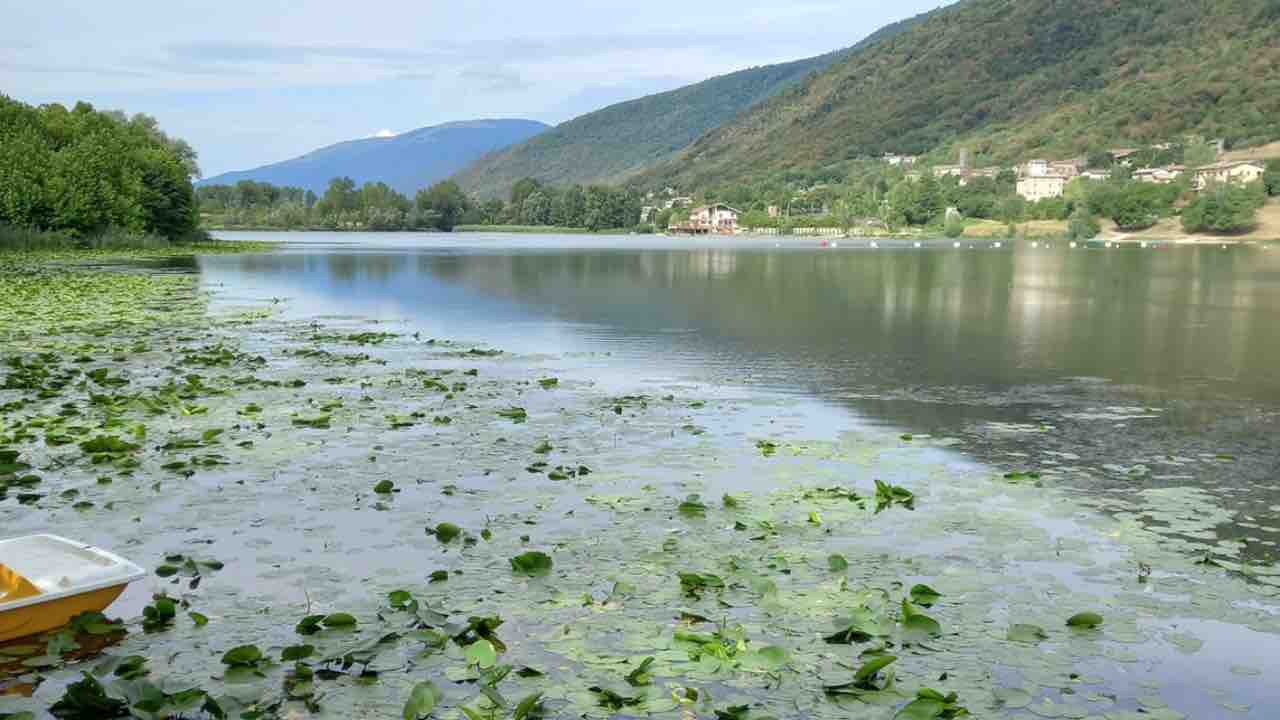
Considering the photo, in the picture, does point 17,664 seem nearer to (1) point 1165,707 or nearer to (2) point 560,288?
(1) point 1165,707

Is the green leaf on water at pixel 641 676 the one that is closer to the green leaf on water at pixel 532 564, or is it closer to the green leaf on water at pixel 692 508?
A: the green leaf on water at pixel 532 564

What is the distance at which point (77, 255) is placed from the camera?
281 ft

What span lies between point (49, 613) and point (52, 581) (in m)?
0.45

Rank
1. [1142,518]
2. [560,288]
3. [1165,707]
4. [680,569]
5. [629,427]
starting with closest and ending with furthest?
1. [1165,707]
2. [680,569]
3. [1142,518]
4. [629,427]
5. [560,288]

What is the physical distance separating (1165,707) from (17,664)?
8486 mm

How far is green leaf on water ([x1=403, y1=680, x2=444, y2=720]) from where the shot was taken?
24.5 ft

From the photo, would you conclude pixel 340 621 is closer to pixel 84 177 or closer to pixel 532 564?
pixel 532 564

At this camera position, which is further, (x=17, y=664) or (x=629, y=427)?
(x=629, y=427)

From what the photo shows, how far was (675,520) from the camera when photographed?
1269cm

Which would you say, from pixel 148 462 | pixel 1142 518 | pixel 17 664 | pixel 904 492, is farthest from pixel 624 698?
pixel 148 462

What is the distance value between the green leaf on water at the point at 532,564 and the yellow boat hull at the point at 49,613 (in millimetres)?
3435

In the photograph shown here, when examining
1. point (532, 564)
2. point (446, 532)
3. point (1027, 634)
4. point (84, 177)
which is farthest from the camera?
point (84, 177)

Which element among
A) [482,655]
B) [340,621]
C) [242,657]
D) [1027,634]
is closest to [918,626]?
[1027,634]

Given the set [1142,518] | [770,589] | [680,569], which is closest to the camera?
[770,589]
